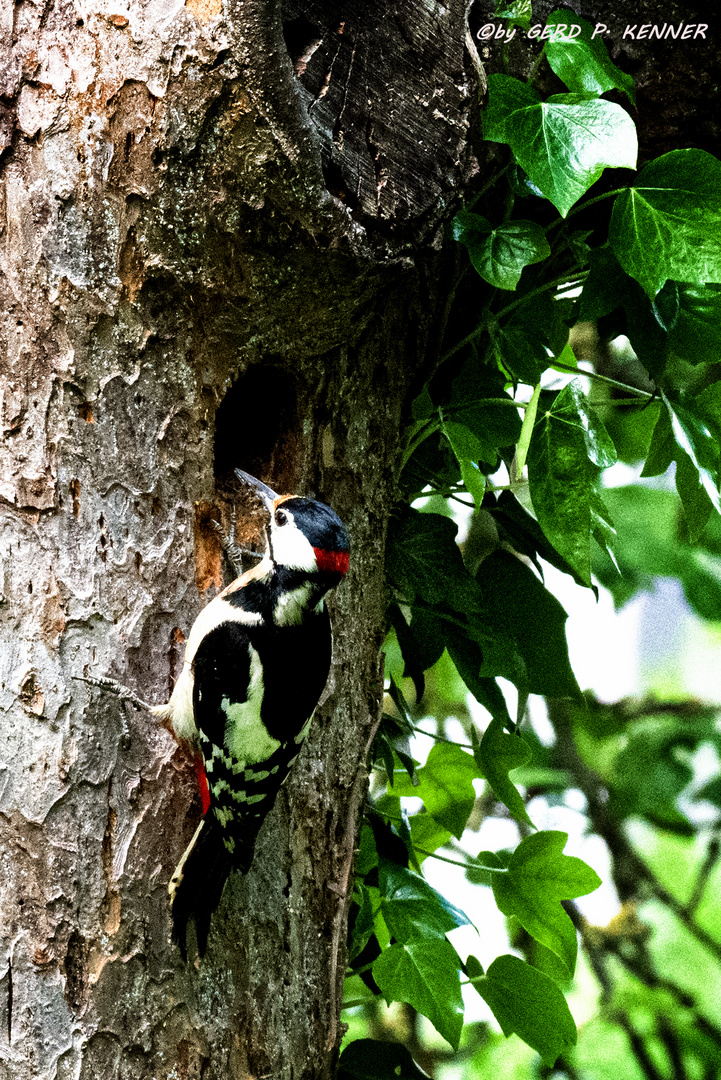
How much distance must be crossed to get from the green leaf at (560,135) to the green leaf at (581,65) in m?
0.07

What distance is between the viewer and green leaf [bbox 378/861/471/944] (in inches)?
63.5

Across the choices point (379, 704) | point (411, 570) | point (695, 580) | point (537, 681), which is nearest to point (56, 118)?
point (411, 570)

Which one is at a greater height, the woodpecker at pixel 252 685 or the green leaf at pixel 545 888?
the woodpecker at pixel 252 685

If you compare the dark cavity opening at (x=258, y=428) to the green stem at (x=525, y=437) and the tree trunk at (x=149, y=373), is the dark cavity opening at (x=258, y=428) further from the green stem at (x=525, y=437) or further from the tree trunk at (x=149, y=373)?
the green stem at (x=525, y=437)

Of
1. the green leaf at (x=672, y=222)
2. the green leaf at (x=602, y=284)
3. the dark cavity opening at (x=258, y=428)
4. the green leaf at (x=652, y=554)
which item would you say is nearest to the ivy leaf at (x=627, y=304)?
the green leaf at (x=602, y=284)

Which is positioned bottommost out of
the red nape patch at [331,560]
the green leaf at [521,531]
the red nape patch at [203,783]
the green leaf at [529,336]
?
the green leaf at [521,531]

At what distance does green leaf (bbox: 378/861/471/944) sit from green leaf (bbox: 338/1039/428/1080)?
8.7 inches

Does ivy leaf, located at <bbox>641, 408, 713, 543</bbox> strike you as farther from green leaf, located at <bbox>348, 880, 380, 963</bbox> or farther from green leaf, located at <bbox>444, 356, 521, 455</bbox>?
green leaf, located at <bbox>348, 880, 380, 963</bbox>

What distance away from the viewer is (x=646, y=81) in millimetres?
1722

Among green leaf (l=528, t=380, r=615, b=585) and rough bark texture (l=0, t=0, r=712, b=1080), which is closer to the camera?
rough bark texture (l=0, t=0, r=712, b=1080)

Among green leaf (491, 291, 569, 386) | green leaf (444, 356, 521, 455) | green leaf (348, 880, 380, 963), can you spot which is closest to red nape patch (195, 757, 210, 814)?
green leaf (348, 880, 380, 963)

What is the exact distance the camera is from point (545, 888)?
1687mm

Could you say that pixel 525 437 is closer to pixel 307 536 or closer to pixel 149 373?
pixel 307 536

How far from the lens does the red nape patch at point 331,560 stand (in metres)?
1.48
